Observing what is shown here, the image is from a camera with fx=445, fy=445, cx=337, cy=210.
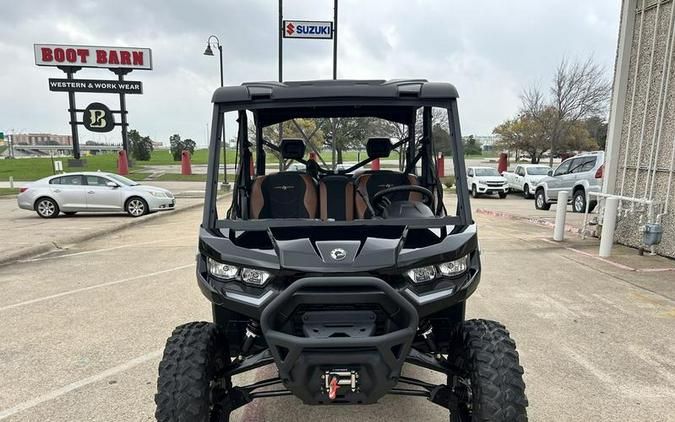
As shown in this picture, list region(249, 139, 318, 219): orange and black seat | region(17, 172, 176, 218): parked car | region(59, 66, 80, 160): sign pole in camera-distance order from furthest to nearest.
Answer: region(59, 66, 80, 160): sign pole → region(17, 172, 176, 218): parked car → region(249, 139, 318, 219): orange and black seat

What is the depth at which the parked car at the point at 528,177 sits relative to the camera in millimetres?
20875

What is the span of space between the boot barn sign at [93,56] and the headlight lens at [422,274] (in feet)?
89.6

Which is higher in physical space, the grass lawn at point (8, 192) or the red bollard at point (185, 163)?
the red bollard at point (185, 163)

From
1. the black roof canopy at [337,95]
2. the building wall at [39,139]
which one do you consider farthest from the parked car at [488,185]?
the building wall at [39,139]

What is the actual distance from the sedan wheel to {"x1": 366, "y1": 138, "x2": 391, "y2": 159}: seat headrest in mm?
11004

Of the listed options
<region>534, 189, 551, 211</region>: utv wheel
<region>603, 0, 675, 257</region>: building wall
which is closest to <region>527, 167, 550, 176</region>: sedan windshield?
<region>534, 189, 551, 211</region>: utv wheel

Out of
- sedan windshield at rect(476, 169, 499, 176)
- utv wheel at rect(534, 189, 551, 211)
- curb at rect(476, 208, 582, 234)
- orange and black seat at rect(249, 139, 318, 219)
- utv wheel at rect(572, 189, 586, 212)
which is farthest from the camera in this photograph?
sedan windshield at rect(476, 169, 499, 176)

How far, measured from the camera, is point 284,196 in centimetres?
329

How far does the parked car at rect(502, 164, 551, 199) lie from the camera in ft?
68.5

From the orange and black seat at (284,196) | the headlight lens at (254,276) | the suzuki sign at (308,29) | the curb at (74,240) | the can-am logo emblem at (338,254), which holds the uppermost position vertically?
the suzuki sign at (308,29)

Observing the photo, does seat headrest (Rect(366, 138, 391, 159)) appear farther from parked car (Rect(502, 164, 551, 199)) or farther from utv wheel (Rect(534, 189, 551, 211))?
parked car (Rect(502, 164, 551, 199))

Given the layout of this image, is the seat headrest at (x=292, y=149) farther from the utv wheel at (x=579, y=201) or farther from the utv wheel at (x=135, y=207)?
the utv wheel at (x=579, y=201)

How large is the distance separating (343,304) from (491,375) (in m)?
0.79

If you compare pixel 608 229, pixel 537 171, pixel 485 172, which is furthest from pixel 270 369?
pixel 537 171
